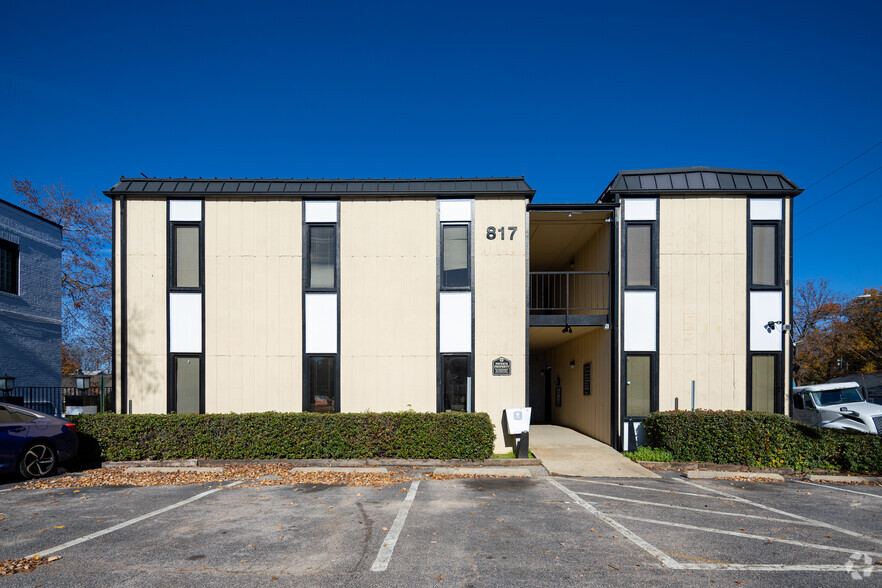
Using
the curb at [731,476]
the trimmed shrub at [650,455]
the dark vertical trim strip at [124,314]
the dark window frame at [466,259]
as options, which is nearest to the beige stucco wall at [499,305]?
the dark window frame at [466,259]

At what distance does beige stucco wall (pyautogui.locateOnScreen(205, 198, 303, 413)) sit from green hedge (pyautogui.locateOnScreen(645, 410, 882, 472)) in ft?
27.1

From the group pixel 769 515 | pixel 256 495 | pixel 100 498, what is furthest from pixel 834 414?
pixel 100 498

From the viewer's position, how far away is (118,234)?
11.9 m

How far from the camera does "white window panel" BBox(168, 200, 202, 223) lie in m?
12.0

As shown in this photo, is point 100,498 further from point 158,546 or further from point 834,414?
point 834,414

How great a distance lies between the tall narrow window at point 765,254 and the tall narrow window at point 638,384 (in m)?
3.32

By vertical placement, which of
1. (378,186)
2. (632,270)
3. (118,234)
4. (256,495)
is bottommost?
(256,495)

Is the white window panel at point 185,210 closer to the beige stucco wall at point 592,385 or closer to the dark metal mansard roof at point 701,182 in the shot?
the dark metal mansard roof at point 701,182

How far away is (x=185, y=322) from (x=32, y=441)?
3.62m

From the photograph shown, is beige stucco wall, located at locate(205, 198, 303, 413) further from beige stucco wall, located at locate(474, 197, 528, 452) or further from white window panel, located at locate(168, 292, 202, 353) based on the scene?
beige stucco wall, located at locate(474, 197, 528, 452)

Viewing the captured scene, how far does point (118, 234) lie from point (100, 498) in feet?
21.3

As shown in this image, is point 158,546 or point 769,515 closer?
point 158,546

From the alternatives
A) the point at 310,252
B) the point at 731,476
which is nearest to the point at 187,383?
the point at 310,252

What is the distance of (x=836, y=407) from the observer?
40.7 ft
